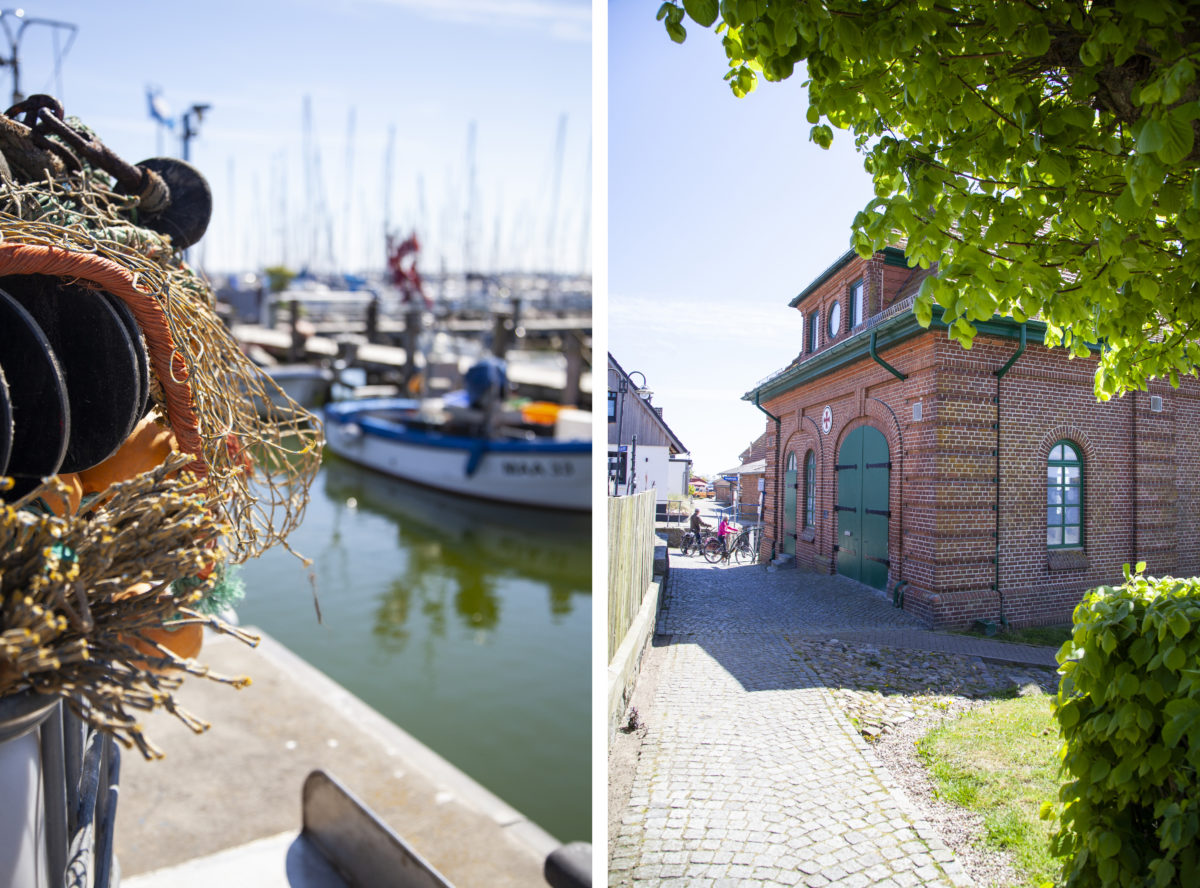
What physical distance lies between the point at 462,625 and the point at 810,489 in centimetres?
905

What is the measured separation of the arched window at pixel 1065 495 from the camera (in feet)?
5.18

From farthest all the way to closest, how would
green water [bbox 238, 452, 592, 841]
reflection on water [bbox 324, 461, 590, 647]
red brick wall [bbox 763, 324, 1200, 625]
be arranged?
reflection on water [bbox 324, 461, 590, 647]
green water [bbox 238, 452, 592, 841]
red brick wall [bbox 763, 324, 1200, 625]

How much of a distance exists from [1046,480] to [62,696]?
159cm

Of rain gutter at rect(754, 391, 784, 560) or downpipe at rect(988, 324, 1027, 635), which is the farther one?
rain gutter at rect(754, 391, 784, 560)

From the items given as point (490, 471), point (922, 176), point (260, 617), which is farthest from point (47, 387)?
point (490, 471)

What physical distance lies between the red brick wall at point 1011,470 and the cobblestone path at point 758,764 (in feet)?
0.61

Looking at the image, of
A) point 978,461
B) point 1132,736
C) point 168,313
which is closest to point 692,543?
point 978,461

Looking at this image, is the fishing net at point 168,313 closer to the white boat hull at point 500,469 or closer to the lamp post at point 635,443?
the lamp post at point 635,443

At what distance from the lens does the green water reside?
21.0ft

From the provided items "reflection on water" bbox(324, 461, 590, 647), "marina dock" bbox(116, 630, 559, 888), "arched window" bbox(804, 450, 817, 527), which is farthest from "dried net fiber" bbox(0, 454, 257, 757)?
"reflection on water" bbox(324, 461, 590, 647)

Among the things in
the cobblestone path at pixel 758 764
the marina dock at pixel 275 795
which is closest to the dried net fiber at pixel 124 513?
the cobblestone path at pixel 758 764

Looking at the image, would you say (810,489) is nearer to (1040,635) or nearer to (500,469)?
(1040,635)

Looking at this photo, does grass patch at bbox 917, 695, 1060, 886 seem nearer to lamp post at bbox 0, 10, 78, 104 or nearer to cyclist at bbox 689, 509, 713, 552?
cyclist at bbox 689, 509, 713, 552

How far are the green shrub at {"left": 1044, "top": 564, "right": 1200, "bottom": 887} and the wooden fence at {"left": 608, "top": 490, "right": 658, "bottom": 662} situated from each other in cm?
99
